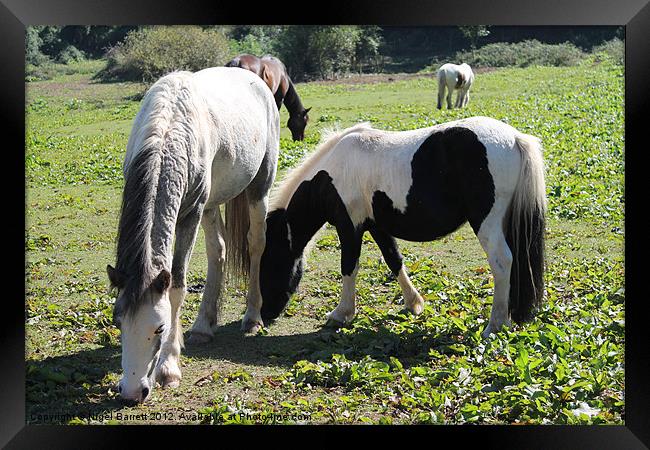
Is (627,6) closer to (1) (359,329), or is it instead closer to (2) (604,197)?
(1) (359,329)

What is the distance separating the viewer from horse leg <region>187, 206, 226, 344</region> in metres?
6.66

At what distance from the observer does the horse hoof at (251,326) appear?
6898 millimetres

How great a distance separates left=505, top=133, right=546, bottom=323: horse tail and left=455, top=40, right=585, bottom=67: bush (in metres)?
5.60

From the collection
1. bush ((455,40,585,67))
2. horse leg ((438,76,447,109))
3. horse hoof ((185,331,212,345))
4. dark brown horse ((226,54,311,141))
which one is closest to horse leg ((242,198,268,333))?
horse hoof ((185,331,212,345))

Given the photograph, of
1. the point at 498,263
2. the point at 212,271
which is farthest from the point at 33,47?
the point at 498,263

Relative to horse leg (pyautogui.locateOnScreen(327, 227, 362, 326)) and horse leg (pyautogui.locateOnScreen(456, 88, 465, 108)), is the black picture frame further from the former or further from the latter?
horse leg (pyautogui.locateOnScreen(456, 88, 465, 108))

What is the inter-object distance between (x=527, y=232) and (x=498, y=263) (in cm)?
35

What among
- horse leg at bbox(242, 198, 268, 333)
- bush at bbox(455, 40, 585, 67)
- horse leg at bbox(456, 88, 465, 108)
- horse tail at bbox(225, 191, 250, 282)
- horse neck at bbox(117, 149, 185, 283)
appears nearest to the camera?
horse neck at bbox(117, 149, 185, 283)

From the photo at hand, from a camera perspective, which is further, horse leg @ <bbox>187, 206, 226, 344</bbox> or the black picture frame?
horse leg @ <bbox>187, 206, 226, 344</bbox>

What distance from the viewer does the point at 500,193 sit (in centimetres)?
621

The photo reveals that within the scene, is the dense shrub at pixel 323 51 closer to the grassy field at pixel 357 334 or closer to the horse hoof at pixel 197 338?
the grassy field at pixel 357 334

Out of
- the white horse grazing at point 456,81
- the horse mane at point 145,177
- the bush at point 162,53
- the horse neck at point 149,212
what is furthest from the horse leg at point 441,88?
the horse neck at point 149,212

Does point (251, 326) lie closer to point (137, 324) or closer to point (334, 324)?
point (334, 324)

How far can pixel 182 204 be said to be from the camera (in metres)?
5.43
